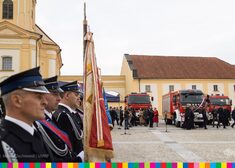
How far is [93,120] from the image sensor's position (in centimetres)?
362

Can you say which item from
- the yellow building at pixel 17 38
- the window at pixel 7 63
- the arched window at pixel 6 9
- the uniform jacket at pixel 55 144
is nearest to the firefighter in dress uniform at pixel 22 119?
the uniform jacket at pixel 55 144

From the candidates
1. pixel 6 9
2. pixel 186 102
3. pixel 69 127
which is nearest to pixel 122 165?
pixel 69 127

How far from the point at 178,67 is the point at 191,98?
35036 millimetres

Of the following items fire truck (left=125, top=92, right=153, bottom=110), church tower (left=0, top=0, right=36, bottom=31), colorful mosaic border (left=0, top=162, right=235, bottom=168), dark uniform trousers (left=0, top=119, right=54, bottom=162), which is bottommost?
colorful mosaic border (left=0, top=162, right=235, bottom=168)

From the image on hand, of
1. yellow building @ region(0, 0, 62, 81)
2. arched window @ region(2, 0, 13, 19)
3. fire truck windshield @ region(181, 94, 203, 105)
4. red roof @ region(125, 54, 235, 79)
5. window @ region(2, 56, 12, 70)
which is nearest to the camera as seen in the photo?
fire truck windshield @ region(181, 94, 203, 105)

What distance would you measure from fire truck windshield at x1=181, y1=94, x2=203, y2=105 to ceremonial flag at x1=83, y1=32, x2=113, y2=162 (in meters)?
22.4

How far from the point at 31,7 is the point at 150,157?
1399 inches

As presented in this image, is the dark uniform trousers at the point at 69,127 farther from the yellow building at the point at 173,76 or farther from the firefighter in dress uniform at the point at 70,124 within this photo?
the yellow building at the point at 173,76

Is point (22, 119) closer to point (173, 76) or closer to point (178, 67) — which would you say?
point (173, 76)

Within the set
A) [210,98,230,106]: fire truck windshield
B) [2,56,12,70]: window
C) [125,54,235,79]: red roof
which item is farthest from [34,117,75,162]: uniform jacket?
[125,54,235,79]: red roof

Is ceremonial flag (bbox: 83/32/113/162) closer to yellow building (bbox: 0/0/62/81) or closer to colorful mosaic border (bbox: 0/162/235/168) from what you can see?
colorful mosaic border (bbox: 0/162/235/168)

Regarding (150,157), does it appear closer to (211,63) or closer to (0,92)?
(0,92)

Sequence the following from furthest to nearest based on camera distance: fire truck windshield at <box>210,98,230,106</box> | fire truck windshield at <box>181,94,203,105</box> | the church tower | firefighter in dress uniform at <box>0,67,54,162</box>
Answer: the church tower, fire truck windshield at <box>210,98,230,106</box>, fire truck windshield at <box>181,94,203,105</box>, firefighter in dress uniform at <box>0,67,54,162</box>

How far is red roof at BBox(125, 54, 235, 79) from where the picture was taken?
189 ft
